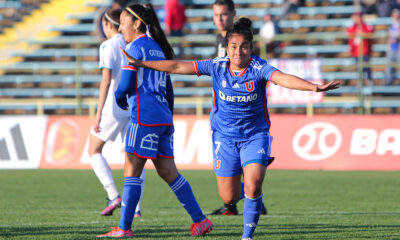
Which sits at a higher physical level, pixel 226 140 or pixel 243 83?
pixel 243 83

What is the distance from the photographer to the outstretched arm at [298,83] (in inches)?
215

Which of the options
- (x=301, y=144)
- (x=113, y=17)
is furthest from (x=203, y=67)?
(x=301, y=144)

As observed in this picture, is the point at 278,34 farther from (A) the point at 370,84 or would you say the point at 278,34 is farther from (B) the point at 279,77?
(B) the point at 279,77

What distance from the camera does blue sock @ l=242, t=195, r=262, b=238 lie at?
620 centimetres

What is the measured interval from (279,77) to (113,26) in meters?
3.16

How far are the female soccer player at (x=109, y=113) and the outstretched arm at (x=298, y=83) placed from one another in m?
2.75

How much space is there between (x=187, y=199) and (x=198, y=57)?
13298 millimetres

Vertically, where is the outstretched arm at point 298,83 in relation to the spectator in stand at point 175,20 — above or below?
above

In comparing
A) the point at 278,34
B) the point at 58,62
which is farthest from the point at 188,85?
the point at 58,62

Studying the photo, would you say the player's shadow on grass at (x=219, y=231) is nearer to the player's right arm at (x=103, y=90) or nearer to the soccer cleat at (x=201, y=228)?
the soccer cleat at (x=201, y=228)

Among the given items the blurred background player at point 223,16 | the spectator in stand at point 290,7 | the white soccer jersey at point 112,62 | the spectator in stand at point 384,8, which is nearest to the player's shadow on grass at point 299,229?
the white soccer jersey at point 112,62

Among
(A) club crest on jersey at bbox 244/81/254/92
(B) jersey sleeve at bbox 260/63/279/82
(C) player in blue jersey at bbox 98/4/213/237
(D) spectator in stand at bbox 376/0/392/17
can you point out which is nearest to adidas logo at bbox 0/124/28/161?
(C) player in blue jersey at bbox 98/4/213/237

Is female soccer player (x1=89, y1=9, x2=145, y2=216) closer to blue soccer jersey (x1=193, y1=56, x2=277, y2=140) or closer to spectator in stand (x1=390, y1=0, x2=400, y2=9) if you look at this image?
blue soccer jersey (x1=193, y1=56, x2=277, y2=140)

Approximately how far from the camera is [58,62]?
23.8 metres
